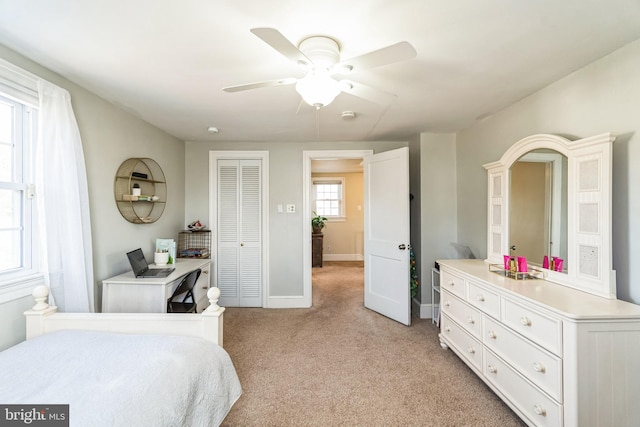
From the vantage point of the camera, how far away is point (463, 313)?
7.38 ft

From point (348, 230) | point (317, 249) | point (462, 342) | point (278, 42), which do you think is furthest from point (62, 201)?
point (348, 230)

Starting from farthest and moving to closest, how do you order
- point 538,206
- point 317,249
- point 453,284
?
point 317,249 → point 453,284 → point 538,206

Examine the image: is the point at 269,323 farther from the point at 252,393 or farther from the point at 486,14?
the point at 486,14

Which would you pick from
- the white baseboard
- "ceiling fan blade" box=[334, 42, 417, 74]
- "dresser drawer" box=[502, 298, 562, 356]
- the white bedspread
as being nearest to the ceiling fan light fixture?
"ceiling fan blade" box=[334, 42, 417, 74]

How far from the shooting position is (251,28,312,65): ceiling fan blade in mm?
1051

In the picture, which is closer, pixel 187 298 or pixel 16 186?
pixel 16 186

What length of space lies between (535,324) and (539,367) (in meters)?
0.23

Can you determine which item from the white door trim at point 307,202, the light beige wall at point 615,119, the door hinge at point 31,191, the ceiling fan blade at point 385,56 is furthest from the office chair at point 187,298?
the light beige wall at point 615,119

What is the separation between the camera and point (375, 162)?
140 inches

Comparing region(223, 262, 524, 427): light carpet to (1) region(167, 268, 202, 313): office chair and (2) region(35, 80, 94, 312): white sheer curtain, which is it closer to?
(1) region(167, 268, 202, 313): office chair

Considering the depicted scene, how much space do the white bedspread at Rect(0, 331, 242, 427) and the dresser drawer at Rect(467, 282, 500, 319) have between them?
173 centimetres

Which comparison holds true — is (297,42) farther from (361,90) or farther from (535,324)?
(535,324)

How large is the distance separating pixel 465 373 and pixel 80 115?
3662mm

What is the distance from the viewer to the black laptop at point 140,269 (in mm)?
2373
